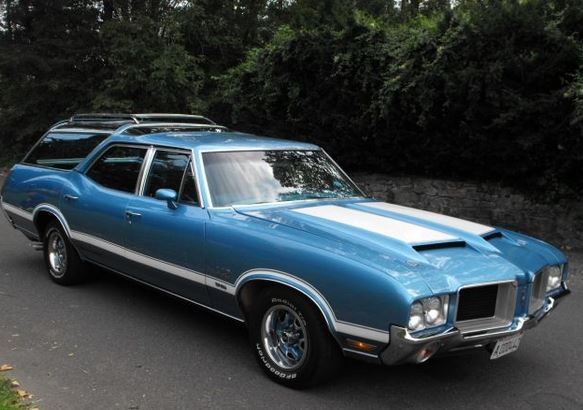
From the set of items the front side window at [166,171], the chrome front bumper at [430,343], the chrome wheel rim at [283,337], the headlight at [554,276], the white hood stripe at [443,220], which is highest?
the front side window at [166,171]

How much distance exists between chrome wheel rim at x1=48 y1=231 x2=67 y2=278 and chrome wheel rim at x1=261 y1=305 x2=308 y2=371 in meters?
3.11

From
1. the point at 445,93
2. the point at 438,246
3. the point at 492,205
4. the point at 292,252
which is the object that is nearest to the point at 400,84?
the point at 445,93

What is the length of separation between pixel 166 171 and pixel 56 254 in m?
2.09

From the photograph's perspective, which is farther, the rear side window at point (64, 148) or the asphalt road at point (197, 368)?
the rear side window at point (64, 148)

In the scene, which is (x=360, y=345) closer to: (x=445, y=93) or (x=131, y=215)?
(x=131, y=215)

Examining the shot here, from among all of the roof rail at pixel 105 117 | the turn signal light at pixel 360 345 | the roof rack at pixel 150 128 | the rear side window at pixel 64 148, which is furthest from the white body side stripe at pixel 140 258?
the roof rail at pixel 105 117

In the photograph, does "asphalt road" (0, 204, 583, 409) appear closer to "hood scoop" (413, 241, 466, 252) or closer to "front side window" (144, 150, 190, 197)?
"hood scoop" (413, 241, 466, 252)

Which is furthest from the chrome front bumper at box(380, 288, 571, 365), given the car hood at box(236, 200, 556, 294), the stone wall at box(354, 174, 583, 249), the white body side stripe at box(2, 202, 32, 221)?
the stone wall at box(354, 174, 583, 249)

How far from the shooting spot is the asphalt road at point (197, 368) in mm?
3668

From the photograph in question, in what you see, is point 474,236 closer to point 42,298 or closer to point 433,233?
point 433,233

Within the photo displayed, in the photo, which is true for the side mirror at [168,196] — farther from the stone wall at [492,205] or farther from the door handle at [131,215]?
the stone wall at [492,205]

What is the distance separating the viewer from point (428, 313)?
10.6 ft

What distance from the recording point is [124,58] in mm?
16766

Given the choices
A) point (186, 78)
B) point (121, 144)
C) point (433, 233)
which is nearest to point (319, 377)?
point (433, 233)
